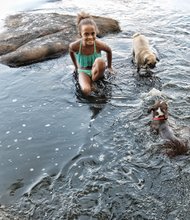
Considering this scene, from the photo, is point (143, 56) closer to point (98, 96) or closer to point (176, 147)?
point (98, 96)

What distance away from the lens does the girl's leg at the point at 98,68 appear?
6.45 metres

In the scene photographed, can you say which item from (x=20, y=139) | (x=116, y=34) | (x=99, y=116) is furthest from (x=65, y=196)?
(x=116, y=34)

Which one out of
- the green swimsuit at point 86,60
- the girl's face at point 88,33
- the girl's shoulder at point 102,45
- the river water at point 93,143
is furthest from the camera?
the green swimsuit at point 86,60

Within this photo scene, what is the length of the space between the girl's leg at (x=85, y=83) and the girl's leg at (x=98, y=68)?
15cm

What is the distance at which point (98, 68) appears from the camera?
6457 millimetres

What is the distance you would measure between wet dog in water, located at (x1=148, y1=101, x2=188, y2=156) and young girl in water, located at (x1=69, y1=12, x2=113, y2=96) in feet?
6.18

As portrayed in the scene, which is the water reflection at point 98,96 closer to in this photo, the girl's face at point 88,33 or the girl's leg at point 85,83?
the girl's leg at point 85,83

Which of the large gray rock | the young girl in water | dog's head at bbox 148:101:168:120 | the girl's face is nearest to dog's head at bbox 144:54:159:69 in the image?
the young girl in water

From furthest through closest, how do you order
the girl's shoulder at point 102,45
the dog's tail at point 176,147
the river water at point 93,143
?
the girl's shoulder at point 102,45 < the dog's tail at point 176,147 < the river water at point 93,143

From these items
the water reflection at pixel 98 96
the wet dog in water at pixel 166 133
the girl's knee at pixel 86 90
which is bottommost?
the water reflection at pixel 98 96

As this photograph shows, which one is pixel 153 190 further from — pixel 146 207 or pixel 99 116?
pixel 99 116

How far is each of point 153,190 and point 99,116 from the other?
6.37ft

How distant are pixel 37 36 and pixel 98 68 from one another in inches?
130

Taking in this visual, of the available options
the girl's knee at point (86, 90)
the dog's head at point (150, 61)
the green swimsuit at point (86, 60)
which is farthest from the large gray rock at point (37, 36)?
the dog's head at point (150, 61)
